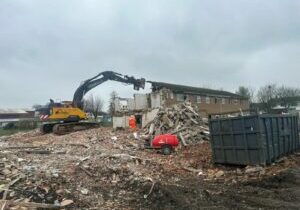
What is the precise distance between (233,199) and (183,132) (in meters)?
12.1

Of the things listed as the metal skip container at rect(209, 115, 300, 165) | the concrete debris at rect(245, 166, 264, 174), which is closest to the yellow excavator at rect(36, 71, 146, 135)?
the metal skip container at rect(209, 115, 300, 165)

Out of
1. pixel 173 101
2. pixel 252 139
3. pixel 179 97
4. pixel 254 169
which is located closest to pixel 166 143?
pixel 252 139

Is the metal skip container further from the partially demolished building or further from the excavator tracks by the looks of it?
the excavator tracks

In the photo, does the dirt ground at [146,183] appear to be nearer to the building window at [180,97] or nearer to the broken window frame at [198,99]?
the building window at [180,97]

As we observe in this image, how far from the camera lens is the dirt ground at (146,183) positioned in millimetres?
9375

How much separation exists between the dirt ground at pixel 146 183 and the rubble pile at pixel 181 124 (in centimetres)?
437

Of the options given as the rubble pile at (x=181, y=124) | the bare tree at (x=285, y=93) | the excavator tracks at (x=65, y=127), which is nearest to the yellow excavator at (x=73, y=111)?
the excavator tracks at (x=65, y=127)

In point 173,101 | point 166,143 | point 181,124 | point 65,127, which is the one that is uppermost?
point 173,101

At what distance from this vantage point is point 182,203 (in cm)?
924

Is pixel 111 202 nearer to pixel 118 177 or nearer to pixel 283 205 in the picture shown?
pixel 118 177

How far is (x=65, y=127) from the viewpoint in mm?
30469

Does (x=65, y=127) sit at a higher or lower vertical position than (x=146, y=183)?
higher

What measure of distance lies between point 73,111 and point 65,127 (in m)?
1.60

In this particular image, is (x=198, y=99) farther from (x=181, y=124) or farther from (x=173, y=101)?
(x=181, y=124)
